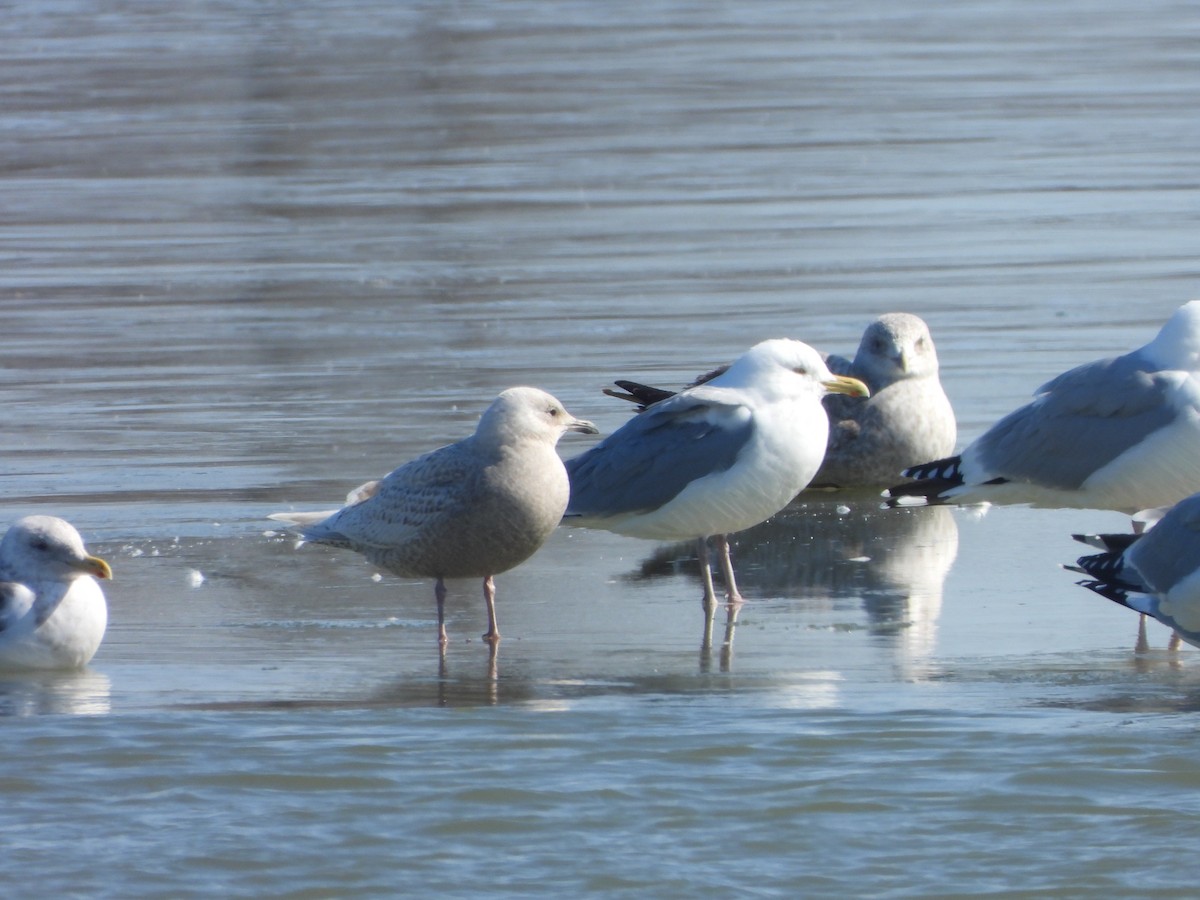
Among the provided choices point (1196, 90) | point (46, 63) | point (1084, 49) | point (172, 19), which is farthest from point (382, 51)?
point (1196, 90)

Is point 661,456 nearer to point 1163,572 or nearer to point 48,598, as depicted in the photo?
point 1163,572

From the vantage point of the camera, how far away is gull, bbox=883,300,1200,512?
26.5 feet

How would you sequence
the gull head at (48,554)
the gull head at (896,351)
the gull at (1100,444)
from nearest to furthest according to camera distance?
the gull head at (48,554), the gull at (1100,444), the gull head at (896,351)

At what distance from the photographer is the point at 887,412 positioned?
9812 millimetres

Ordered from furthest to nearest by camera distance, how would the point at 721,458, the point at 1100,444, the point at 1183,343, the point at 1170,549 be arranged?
the point at 1100,444
the point at 1183,343
the point at 721,458
the point at 1170,549

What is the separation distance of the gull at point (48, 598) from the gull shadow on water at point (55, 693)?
50 millimetres

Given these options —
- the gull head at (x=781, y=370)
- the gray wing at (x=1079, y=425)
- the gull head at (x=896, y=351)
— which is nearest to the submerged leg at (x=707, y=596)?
the gull head at (x=781, y=370)

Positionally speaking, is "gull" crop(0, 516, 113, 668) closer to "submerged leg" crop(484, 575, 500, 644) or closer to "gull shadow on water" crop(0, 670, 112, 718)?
"gull shadow on water" crop(0, 670, 112, 718)

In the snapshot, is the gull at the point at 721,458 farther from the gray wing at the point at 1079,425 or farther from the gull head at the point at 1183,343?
the gull head at the point at 1183,343

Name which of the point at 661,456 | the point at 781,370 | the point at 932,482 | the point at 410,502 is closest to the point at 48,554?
the point at 410,502

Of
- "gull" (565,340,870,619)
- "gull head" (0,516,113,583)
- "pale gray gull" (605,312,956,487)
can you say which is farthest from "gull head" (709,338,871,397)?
"gull head" (0,516,113,583)

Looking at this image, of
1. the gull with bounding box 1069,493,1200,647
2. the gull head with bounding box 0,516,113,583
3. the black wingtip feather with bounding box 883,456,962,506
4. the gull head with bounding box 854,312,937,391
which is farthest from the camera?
the gull head with bounding box 854,312,937,391

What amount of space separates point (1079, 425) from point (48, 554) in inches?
150

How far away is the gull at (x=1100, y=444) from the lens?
807 cm
